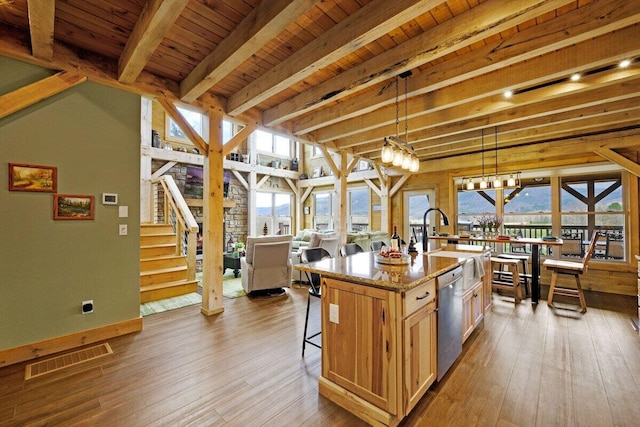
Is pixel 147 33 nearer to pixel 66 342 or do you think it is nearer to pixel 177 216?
pixel 66 342

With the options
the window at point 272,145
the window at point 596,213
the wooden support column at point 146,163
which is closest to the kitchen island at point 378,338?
the window at point 596,213

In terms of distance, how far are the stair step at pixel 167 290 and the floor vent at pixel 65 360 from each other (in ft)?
4.37

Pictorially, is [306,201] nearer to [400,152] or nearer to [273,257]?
[273,257]

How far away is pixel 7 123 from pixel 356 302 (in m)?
3.40

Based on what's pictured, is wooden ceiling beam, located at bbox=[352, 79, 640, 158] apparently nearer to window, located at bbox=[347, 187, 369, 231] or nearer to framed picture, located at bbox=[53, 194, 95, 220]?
window, located at bbox=[347, 187, 369, 231]

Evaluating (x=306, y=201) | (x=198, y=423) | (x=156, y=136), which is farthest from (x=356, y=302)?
(x=306, y=201)

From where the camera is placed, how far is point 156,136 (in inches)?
254

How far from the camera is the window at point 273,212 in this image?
8945 mm

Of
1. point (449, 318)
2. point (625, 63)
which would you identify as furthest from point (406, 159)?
point (625, 63)

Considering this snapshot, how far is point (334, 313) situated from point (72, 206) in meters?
2.82

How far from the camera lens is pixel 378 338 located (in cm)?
180

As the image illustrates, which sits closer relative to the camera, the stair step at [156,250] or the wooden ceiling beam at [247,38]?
the wooden ceiling beam at [247,38]

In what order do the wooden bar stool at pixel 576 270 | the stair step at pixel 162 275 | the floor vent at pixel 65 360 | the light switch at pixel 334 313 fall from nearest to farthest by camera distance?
the light switch at pixel 334 313 < the floor vent at pixel 65 360 < the wooden bar stool at pixel 576 270 < the stair step at pixel 162 275

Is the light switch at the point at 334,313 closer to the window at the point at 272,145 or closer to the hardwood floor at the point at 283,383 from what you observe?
the hardwood floor at the point at 283,383
